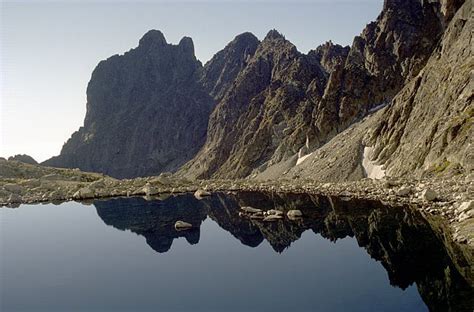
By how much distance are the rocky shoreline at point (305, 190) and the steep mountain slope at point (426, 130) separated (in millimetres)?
6275

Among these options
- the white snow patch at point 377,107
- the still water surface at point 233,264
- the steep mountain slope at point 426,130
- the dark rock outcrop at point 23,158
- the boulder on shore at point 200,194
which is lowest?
the still water surface at point 233,264

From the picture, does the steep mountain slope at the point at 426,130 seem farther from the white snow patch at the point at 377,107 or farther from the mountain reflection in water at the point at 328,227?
the mountain reflection in water at the point at 328,227

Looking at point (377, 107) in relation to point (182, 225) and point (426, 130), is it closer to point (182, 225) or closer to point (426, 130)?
point (426, 130)

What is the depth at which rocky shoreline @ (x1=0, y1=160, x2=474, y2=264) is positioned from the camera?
38.8 metres

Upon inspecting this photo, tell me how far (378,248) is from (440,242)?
4.88m

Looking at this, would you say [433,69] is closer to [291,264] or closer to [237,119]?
[291,264]

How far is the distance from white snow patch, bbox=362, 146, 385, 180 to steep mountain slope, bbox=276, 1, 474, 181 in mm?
Answer: 906

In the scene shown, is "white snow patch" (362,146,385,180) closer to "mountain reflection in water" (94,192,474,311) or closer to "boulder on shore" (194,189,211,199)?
"mountain reflection in water" (94,192,474,311)

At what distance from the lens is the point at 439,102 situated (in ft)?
253

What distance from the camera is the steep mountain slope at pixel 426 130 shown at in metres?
61.5

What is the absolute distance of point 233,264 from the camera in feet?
114

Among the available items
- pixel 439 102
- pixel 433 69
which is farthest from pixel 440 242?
pixel 433 69

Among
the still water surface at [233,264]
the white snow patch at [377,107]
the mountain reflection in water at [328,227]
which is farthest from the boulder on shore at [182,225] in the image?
the white snow patch at [377,107]

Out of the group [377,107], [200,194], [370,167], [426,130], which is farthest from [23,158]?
[426,130]
